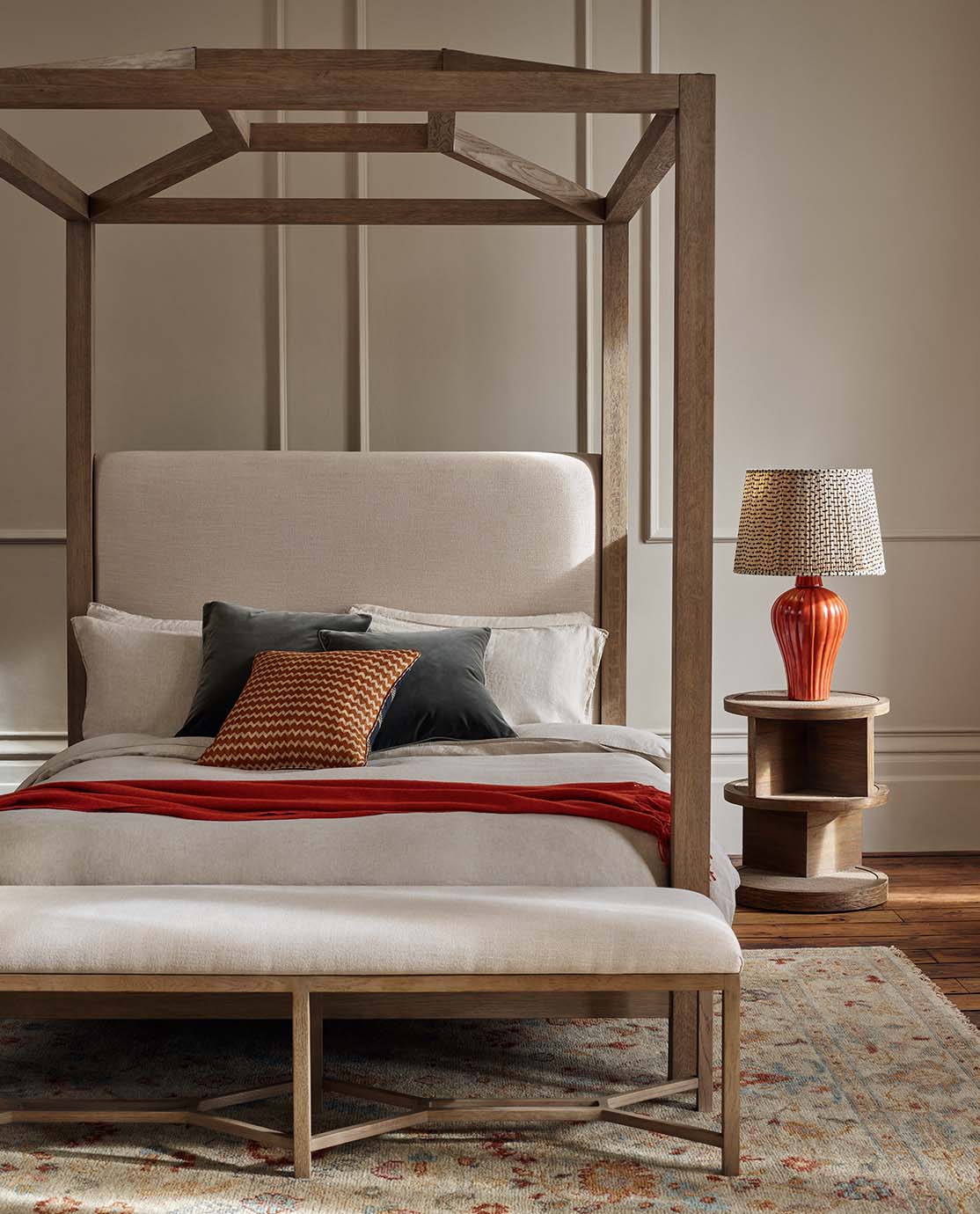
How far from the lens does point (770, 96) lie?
488 cm

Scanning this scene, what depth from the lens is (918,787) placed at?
16.3ft

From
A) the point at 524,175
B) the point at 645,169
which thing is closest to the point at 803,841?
the point at 645,169

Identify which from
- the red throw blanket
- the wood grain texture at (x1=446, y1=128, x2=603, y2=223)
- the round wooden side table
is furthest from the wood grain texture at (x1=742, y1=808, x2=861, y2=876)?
the wood grain texture at (x1=446, y1=128, x2=603, y2=223)

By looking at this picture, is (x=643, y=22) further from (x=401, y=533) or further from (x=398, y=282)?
(x=401, y=533)

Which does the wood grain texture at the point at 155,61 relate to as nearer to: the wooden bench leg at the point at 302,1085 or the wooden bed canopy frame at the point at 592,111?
the wooden bed canopy frame at the point at 592,111

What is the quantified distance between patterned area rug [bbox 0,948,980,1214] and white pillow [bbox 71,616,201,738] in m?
1.08

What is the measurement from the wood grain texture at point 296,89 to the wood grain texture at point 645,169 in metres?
0.28

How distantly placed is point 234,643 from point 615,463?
1.46 m

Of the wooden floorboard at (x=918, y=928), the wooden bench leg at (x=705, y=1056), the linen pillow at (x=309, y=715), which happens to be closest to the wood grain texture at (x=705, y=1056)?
the wooden bench leg at (x=705, y=1056)

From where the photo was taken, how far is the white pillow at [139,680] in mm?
3977

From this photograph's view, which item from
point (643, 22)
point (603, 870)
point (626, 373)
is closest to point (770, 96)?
point (643, 22)

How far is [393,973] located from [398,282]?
320 cm

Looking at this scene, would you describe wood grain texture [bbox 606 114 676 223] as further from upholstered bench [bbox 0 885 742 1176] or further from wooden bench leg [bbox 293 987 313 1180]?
wooden bench leg [bbox 293 987 313 1180]

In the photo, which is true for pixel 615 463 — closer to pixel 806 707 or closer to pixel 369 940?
pixel 806 707
